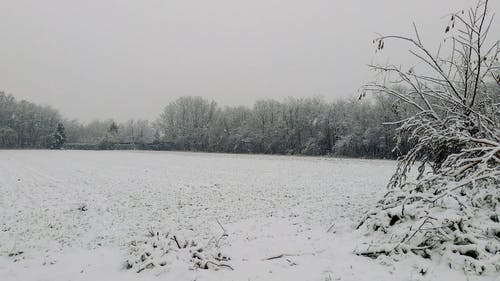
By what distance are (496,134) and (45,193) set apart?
16527 millimetres

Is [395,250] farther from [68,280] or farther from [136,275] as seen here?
[68,280]

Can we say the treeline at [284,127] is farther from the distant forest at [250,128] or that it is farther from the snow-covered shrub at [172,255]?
the snow-covered shrub at [172,255]

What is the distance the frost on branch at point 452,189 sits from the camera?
245 inches

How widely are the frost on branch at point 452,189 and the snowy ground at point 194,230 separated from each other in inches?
20.9

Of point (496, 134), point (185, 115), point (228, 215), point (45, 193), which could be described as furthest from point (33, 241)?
point (185, 115)

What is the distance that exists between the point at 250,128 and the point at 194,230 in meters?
67.8

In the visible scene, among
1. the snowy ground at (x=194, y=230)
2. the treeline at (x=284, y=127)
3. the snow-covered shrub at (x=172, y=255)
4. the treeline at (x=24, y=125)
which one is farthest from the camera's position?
the treeline at (x=24, y=125)

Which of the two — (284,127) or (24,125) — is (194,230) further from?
(24,125)

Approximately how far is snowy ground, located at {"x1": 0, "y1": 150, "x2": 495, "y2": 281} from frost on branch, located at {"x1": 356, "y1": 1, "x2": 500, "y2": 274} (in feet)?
1.74

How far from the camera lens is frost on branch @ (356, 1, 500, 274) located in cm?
623

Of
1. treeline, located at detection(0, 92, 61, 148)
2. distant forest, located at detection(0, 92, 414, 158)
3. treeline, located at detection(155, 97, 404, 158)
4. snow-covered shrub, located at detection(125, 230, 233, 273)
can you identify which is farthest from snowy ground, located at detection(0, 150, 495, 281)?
treeline, located at detection(0, 92, 61, 148)

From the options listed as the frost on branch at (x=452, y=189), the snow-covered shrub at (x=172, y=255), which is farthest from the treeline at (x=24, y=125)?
the frost on branch at (x=452, y=189)

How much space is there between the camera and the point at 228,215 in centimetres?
1088

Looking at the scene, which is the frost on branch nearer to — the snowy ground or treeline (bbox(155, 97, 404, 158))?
the snowy ground
